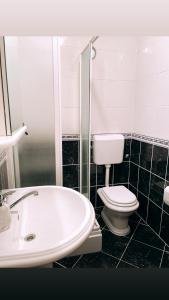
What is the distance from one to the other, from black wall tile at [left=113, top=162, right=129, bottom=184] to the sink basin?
4.00 feet

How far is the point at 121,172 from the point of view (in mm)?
2332

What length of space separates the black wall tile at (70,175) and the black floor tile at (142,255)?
0.85 meters

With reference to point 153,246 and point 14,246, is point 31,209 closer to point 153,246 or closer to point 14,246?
point 14,246

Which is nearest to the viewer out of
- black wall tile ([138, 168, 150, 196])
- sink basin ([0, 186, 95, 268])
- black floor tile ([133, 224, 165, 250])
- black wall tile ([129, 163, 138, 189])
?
sink basin ([0, 186, 95, 268])

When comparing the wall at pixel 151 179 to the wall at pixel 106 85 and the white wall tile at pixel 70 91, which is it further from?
the white wall tile at pixel 70 91

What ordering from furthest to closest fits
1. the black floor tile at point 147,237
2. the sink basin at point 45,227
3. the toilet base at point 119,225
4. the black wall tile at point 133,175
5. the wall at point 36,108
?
the black wall tile at point 133,175 < the toilet base at point 119,225 < the black floor tile at point 147,237 < the wall at point 36,108 < the sink basin at point 45,227

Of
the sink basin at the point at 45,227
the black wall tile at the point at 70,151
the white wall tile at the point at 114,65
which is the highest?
the white wall tile at the point at 114,65

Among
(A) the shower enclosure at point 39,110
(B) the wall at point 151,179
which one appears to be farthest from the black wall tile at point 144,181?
(A) the shower enclosure at point 39,110

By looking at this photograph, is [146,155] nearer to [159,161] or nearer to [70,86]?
[159,161]

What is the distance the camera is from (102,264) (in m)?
1.50

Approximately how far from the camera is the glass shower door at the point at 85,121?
165 centimetres

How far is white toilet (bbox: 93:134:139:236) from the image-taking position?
5.78 feet

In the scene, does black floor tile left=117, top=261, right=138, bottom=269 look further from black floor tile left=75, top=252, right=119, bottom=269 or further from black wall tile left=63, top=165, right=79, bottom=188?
black wall tile left=63, top=165, right=79, bottom=188

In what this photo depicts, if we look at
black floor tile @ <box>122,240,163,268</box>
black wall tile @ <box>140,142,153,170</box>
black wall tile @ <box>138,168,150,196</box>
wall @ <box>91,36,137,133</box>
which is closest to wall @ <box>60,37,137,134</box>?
wall @ <box>91,36,137,133</box>
